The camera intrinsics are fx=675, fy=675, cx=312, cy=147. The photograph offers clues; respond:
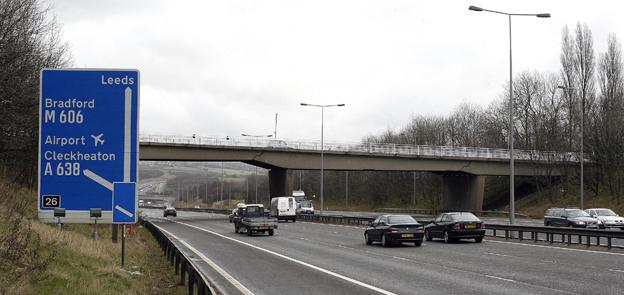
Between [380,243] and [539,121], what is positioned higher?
[539,121]

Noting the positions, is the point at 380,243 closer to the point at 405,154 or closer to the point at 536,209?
the point at 405,154

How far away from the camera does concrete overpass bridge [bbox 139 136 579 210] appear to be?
63.9m

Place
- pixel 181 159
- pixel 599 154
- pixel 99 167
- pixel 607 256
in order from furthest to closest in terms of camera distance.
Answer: pixel 599 154, pixel 181 159, pixel 607 256, pixel 99 167

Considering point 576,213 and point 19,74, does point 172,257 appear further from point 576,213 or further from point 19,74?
point 576,213

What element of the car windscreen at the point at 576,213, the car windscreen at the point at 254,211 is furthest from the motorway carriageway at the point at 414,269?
the car windscreen at the point at 254,211


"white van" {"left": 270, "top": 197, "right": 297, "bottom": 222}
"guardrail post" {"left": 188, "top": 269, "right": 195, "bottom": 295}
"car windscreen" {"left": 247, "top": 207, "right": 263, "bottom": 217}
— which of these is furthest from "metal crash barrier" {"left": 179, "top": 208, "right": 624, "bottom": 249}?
"guardrail post" {"left": 188, "top": 269, "right": 195, "bottom": 295}

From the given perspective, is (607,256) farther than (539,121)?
No

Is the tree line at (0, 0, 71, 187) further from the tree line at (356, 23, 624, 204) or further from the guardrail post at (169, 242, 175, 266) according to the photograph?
the tree line at (356, 23, 624, 204)

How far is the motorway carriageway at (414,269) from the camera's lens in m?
15.0

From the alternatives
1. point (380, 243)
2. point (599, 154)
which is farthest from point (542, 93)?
point (380, 243)

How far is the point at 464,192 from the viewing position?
264 feet

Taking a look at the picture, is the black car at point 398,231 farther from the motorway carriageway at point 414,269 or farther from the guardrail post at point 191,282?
the guardrail post at point 191,282

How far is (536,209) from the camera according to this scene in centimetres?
7562

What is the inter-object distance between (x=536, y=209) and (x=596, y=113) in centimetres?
1246
